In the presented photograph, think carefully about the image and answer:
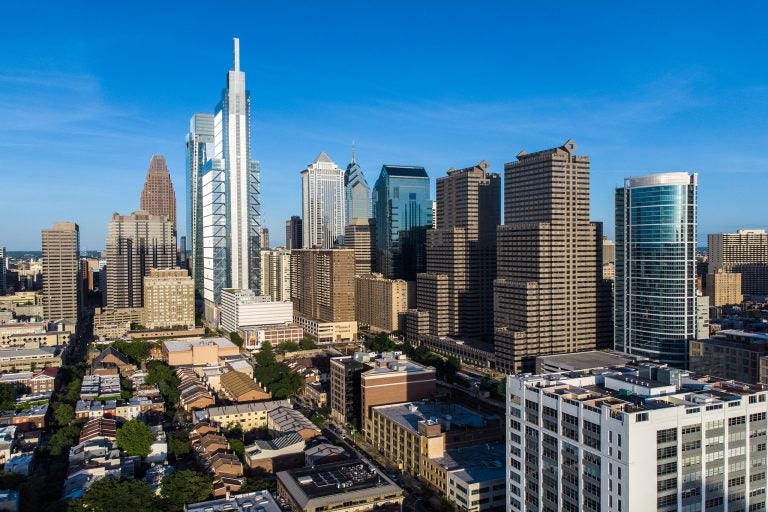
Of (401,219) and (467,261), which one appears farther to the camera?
(401,219)

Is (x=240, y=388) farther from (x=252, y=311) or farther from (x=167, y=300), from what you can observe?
(x=167, y=300)

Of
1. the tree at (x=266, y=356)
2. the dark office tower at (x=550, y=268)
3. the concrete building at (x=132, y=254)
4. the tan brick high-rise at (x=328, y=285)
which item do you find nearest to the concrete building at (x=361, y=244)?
the tan brick high-rise at (x=328, y=285)

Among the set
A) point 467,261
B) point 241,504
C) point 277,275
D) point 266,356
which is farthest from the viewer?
point 277,275

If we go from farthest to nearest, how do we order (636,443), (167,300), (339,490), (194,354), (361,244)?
(361,244), (167,300), (194,354), (339,490), (636,443)

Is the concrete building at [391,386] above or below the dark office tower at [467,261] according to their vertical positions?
below

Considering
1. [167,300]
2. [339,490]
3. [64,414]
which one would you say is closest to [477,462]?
[339,490]

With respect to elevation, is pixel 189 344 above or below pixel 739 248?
below

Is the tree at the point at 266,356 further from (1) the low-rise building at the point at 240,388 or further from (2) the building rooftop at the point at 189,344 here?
(1) the low-rise building at the point at 240,388

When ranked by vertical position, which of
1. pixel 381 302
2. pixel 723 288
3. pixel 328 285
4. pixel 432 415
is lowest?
pixel 432 415
